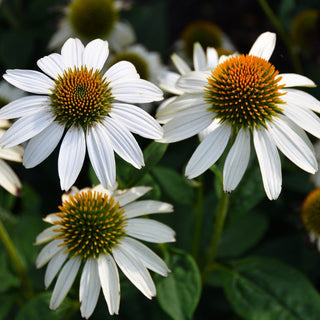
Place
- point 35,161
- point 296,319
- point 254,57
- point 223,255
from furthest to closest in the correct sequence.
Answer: point 223,255 < point 296,319 < point 254,57 < point 35,161

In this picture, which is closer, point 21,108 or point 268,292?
point 21,108

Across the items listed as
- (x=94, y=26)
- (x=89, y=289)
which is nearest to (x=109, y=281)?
(x=89, y=289)

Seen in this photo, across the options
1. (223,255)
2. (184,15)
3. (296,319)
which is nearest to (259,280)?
(296,319)

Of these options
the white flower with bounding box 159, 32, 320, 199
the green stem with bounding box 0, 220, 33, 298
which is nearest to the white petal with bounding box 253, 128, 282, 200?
the white flower with bounding box 159, 32, 320, 199

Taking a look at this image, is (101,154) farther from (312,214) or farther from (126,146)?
(312,214)

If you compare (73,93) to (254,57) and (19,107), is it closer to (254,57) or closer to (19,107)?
(19,107)
